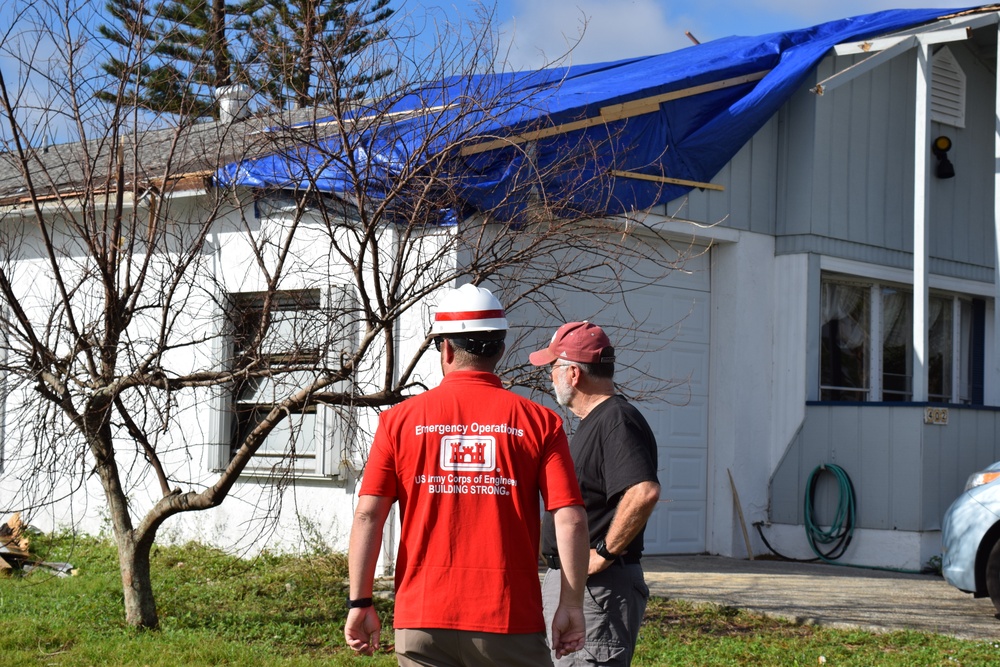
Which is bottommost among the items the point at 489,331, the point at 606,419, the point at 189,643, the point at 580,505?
the point at 189,643

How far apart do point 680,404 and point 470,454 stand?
8.04 m

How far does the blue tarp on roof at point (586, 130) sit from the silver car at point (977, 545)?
3193 mm

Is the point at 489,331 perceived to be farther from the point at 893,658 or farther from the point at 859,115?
the point at 859,115

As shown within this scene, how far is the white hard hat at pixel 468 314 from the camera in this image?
385cm

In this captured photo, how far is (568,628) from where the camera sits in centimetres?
375

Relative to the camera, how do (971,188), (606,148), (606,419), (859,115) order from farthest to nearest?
(971,188) < (859,115) < (606,148) < (606,419)

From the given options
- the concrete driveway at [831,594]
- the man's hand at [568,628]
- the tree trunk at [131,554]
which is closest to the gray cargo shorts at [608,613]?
the man's hand at [568,628]

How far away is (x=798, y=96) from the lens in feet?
40.6

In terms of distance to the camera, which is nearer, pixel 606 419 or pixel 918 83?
pixel 606 419

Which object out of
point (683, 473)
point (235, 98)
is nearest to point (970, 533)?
point (683, 473)

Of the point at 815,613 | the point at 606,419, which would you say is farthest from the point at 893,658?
the point at 606,419

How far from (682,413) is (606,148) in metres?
3.06

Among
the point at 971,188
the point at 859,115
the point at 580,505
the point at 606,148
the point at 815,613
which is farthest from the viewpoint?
the point at 971,188

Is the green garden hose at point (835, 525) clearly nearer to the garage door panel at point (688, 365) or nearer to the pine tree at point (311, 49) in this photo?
the garage door panel at point (688, 365)
